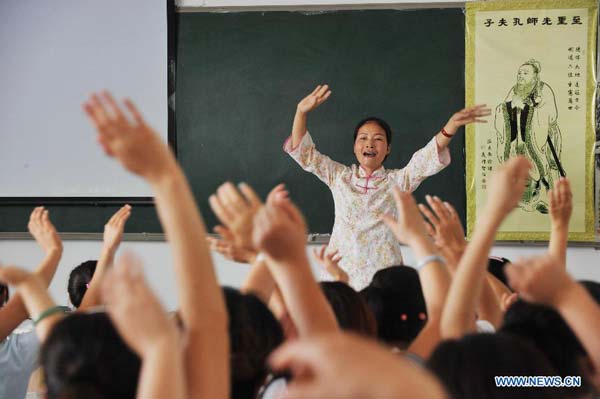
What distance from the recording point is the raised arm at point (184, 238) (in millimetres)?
936

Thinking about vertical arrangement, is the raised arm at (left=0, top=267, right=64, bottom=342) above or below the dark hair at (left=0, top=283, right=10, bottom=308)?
above

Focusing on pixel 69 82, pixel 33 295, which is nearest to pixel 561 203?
pixel 33 295

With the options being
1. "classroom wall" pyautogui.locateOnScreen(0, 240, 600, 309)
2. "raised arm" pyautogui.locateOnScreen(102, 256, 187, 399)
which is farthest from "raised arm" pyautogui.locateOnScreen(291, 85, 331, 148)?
"raised arm" pyautogui.locateOnScreen(102, 256, 187, 399)

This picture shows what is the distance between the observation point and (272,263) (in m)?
1.01

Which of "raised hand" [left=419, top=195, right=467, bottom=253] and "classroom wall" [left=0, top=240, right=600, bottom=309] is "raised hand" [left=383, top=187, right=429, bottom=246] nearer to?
"raised hand" [left=419, top=195, right=467, bottom=253]

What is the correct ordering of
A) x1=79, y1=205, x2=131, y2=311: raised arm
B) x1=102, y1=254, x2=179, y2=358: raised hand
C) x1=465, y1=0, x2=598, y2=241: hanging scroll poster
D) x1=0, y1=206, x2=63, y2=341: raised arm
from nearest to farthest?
x1=102, y1=254, x2=179, y2=358: raised hand, x1=0, y1=206, x2=63, y2=341: raised arm, x1=79, y1=205, x2=131, y2=311: raised arm, x1=465, y1=0, x2=598, y2=241: hanging scroll poster

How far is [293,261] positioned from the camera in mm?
964

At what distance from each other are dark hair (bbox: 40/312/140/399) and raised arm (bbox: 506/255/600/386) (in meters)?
0.49

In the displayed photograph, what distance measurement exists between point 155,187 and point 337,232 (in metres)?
2.90

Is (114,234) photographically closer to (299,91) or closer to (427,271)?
(427,271)

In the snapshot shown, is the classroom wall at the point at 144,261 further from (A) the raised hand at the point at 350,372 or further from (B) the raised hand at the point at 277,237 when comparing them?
(A) the raised hand at the point at 350,372

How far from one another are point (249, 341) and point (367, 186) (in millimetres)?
2555

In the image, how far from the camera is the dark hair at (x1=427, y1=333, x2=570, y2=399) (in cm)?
93

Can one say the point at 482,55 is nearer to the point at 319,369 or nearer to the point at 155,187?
the point at 155,187
